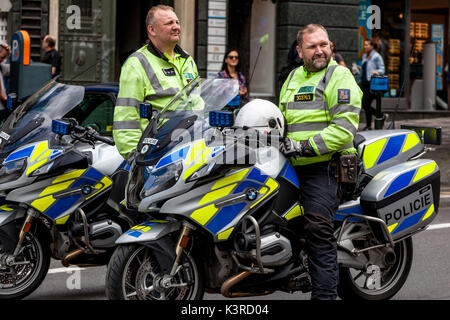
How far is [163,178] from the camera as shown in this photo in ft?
15.6

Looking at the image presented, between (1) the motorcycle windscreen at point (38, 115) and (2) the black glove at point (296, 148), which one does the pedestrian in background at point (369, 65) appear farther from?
(2) the black glove at point (296, 148)

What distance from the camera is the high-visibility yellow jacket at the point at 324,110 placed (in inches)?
197

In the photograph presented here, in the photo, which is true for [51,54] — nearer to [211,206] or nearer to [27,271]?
[27,271]

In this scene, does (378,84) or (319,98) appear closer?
(319,98)

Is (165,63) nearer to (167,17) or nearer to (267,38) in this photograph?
(167,17)

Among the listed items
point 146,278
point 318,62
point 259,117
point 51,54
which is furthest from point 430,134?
point 51,54

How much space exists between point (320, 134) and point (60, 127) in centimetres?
153

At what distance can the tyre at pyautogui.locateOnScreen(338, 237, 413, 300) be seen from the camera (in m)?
5.68

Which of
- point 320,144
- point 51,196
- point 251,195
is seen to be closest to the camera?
point 251,195

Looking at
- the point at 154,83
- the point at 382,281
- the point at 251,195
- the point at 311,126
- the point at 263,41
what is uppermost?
the point at 263,41

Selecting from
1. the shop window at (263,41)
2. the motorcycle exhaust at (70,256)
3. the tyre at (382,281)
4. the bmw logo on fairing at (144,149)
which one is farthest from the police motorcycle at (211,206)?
the shop window at (263,41)

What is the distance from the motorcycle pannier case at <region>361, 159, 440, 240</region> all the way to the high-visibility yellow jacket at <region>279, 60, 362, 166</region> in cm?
33

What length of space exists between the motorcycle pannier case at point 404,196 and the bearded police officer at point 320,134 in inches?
10.7

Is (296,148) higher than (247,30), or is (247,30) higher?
(247,30)
